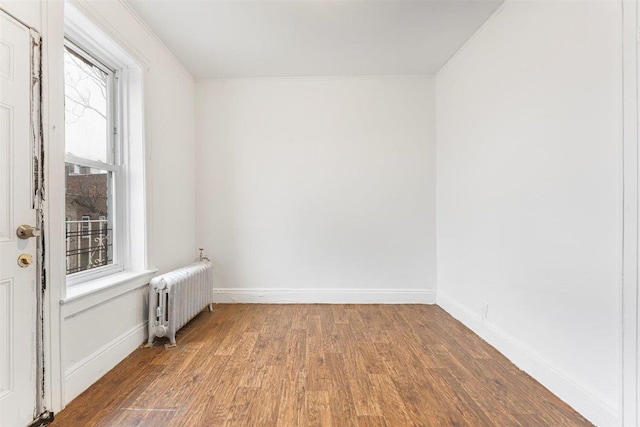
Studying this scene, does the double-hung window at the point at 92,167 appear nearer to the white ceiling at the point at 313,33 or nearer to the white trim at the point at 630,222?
the white ceiling at the point at 313,33

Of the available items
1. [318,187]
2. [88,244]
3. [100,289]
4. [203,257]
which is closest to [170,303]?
[100,289]

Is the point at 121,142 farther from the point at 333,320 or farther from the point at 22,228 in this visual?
the point at 333,320

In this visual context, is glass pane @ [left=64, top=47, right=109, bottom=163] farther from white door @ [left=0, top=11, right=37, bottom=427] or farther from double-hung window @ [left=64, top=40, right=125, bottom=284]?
white door @ [left=0, top=11, right=37, bottom=427]

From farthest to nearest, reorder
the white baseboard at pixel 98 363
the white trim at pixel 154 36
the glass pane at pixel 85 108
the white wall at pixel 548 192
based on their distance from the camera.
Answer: the white trim at pixel 154 36 → the glass pane at pixel 85 108 → the white baseboard at pixel 98 363 → the white wall at pixel 548 192

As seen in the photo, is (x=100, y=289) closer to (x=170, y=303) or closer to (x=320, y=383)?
(x=170, y=303)

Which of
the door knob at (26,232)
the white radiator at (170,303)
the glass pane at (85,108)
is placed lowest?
the white radiator at (170,303)

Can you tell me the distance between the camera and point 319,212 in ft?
11.1

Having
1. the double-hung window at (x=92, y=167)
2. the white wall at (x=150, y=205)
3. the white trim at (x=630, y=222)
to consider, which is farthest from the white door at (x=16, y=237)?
the white trim at (x=630, y=222)

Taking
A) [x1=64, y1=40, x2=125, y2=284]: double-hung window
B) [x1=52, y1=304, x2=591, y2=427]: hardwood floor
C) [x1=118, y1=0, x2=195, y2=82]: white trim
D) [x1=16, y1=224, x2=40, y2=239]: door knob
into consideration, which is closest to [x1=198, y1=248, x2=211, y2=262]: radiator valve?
[x1=52, y1=304, x2=591, y2=427]: hardwood floor

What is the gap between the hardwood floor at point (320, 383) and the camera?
1.50 meters

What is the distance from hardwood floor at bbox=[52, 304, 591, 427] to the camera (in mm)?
1502

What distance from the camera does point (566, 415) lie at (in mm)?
1531

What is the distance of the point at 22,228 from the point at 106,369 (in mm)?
1118

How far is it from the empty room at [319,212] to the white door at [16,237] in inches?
0.4
